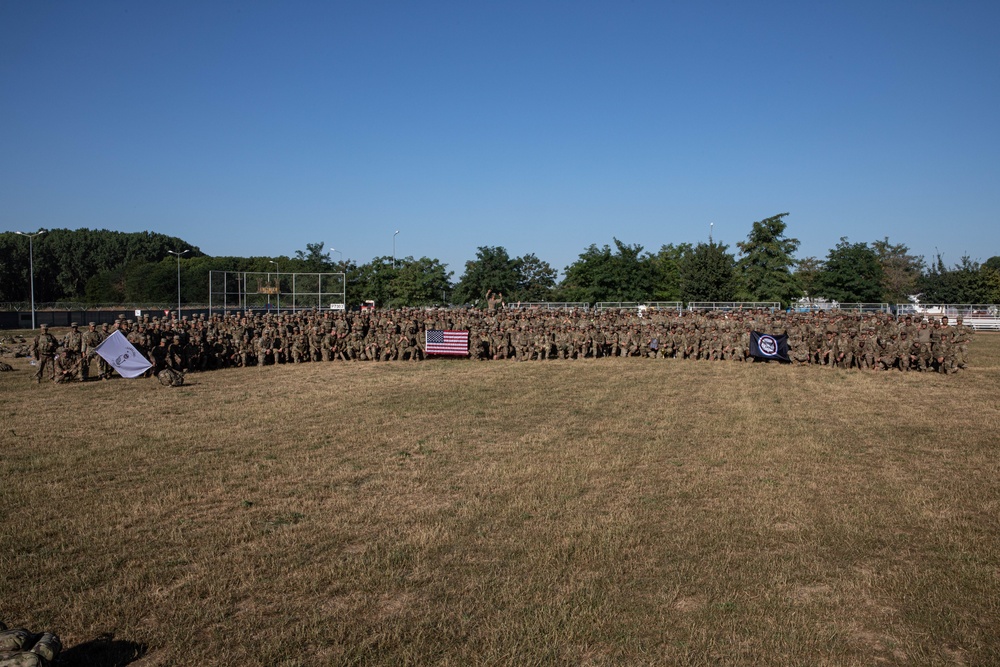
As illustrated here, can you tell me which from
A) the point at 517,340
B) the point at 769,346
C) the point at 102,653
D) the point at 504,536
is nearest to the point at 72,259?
the point at 517,340

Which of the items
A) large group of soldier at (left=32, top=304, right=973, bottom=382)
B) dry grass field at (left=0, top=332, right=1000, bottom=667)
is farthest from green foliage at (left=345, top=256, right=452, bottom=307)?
dry grass field at (left=0, top=332, right=1000, bottom=667)

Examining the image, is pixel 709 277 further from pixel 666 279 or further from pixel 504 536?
pixel 504 536

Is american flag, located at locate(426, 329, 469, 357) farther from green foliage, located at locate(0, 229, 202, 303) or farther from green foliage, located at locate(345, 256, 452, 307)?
green foliage, located at locate(0, 229, 202, 303)

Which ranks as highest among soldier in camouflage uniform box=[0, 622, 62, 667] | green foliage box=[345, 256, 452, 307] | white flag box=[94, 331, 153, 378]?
green foliage box=[345, 256, 452, 307]

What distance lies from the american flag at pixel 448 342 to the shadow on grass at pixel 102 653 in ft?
70.7

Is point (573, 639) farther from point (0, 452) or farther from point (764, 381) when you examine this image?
point (764, 381)

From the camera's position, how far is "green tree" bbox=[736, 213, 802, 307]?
5056 cm

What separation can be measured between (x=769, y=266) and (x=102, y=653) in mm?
51681

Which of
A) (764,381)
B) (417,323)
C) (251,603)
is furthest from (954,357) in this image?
(251,603)

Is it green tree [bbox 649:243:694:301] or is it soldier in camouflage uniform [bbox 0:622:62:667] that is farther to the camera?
green tree [bbox 649:243:694:301]

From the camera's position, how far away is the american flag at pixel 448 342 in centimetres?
2680

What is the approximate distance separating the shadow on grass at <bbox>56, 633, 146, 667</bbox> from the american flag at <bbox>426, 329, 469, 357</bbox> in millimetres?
21546

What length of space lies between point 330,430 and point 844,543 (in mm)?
8810

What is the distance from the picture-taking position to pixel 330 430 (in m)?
13.1
